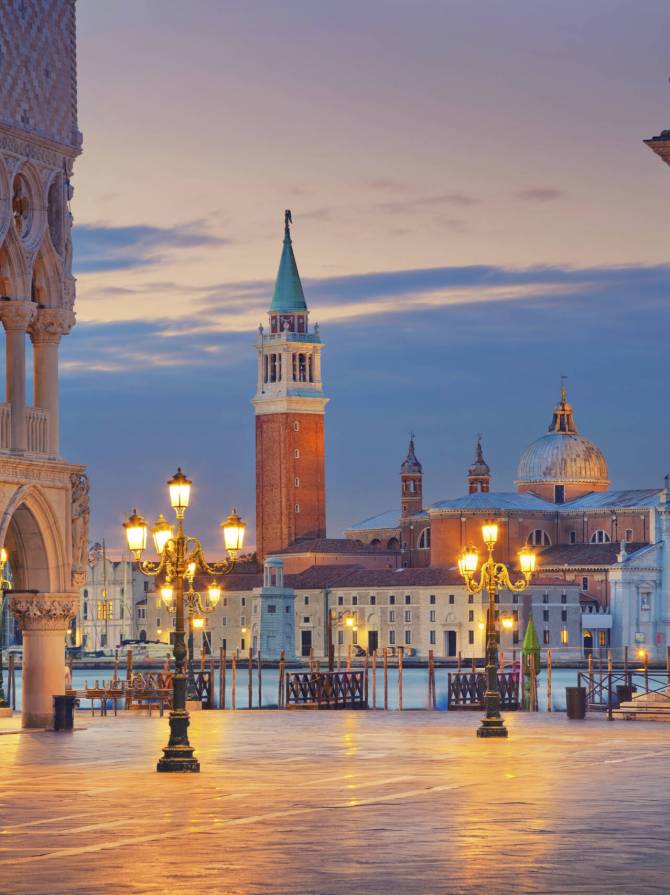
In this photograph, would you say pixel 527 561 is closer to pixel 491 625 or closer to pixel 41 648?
pixel 491 625

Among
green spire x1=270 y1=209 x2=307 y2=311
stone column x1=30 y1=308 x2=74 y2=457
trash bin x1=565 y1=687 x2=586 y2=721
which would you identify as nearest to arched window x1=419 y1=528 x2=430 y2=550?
green spire x1=270 y1=209 x2=307 y2=311

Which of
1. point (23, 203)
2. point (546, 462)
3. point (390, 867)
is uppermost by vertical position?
point (546, 462)

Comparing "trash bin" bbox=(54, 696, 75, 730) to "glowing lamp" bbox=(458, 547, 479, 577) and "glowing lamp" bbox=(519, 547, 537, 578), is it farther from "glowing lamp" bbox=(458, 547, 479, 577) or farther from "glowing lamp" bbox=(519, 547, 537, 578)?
"glowing lamp" bbox=(519, 547, 537, 578)

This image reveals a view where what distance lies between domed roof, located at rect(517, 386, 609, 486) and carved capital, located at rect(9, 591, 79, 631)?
367 feet

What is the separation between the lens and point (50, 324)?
2578cm

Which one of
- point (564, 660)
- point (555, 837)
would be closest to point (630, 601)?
point (564, 660)

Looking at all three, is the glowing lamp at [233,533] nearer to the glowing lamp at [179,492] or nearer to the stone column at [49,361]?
the glowing lamp at [179,492]

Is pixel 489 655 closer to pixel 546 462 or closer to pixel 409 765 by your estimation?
pixel 409 765

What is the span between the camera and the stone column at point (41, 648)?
25.7 meters

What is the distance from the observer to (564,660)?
12612 centimetres

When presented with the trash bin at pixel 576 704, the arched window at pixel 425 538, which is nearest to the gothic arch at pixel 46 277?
the trash bin at pixel 576 704

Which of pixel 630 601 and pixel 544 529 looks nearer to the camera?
pixel 630 601

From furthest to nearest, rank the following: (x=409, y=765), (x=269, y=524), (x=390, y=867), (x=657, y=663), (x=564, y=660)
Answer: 1. (x=269, y=524)
2. (x=564, y=660)
3. (x=657, y=663)
4. (x=409, y=765)
5. (x=390, y=867)

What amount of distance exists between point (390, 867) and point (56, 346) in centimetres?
1605
